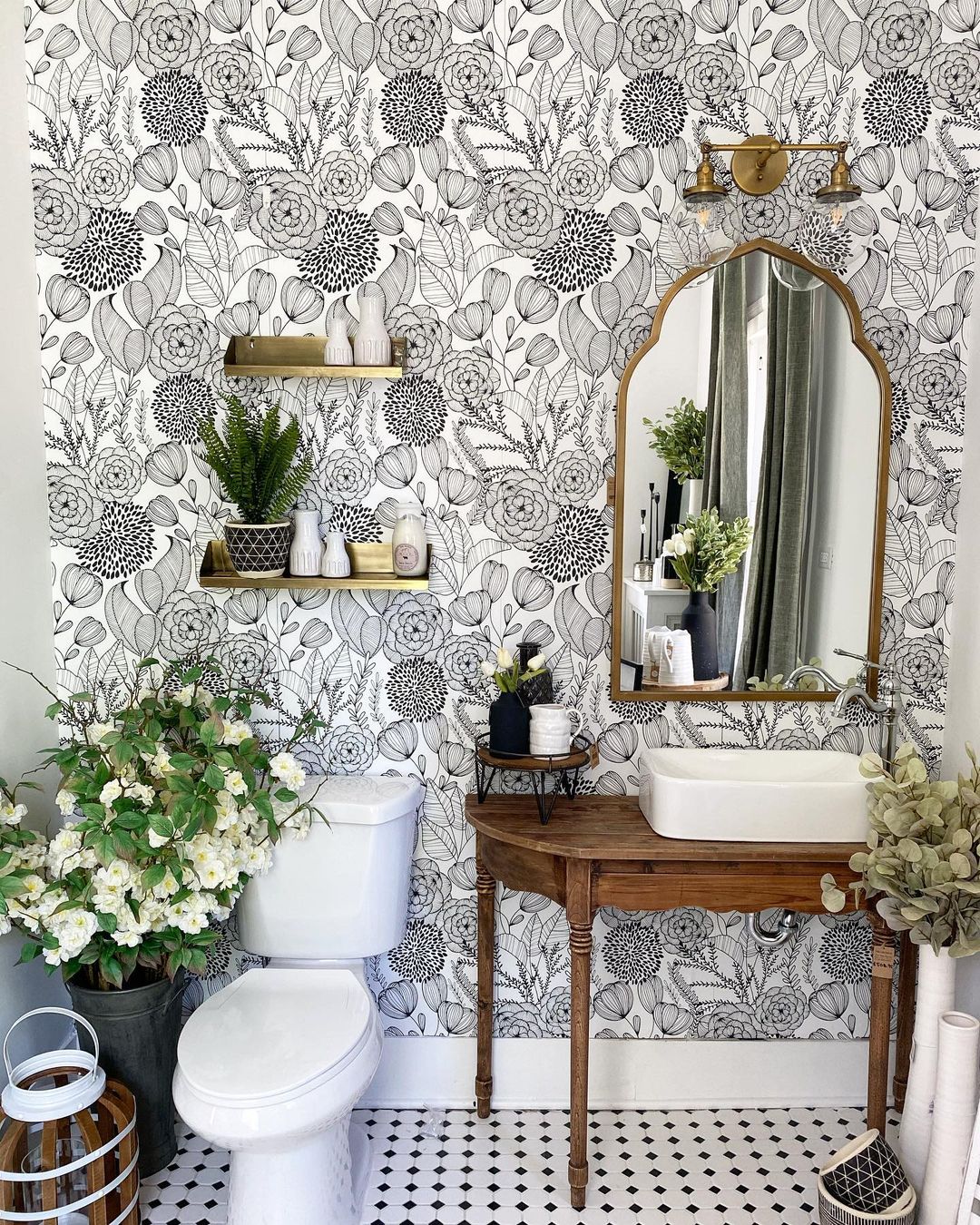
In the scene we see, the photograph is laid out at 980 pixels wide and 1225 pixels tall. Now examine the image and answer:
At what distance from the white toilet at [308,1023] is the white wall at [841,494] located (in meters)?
1.07

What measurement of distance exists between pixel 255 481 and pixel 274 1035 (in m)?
1.17

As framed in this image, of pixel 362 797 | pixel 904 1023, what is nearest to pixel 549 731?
pixel 362 797

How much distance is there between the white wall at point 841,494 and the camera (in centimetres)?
239

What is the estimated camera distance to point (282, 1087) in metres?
1.81

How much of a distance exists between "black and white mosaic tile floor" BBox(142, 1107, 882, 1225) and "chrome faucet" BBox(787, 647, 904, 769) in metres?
0.95

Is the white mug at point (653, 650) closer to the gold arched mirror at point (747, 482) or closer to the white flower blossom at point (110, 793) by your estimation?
the gold arched mirror at point (747, 482)

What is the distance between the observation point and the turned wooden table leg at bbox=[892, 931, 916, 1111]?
2447 millimetres

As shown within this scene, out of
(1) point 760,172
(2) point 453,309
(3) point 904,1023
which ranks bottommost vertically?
(3) point 904,1023

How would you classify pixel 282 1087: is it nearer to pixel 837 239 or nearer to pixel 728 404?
pixel 728 404

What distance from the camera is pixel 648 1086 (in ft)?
8.36

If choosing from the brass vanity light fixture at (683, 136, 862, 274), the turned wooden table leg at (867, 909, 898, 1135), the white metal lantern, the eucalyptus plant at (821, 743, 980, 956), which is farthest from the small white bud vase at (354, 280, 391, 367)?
the turned wooden table leg at (867, 909, 898, 1135)

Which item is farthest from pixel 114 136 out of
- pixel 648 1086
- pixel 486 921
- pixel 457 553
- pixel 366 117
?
pixel 648 1086

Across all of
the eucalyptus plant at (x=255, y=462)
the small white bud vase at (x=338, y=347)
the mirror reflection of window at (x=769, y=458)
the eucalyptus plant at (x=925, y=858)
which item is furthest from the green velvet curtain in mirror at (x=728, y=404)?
the eucalyptus plant at (x=255, y=462)

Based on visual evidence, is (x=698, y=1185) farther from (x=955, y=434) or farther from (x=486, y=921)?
(x=955, y=434)
